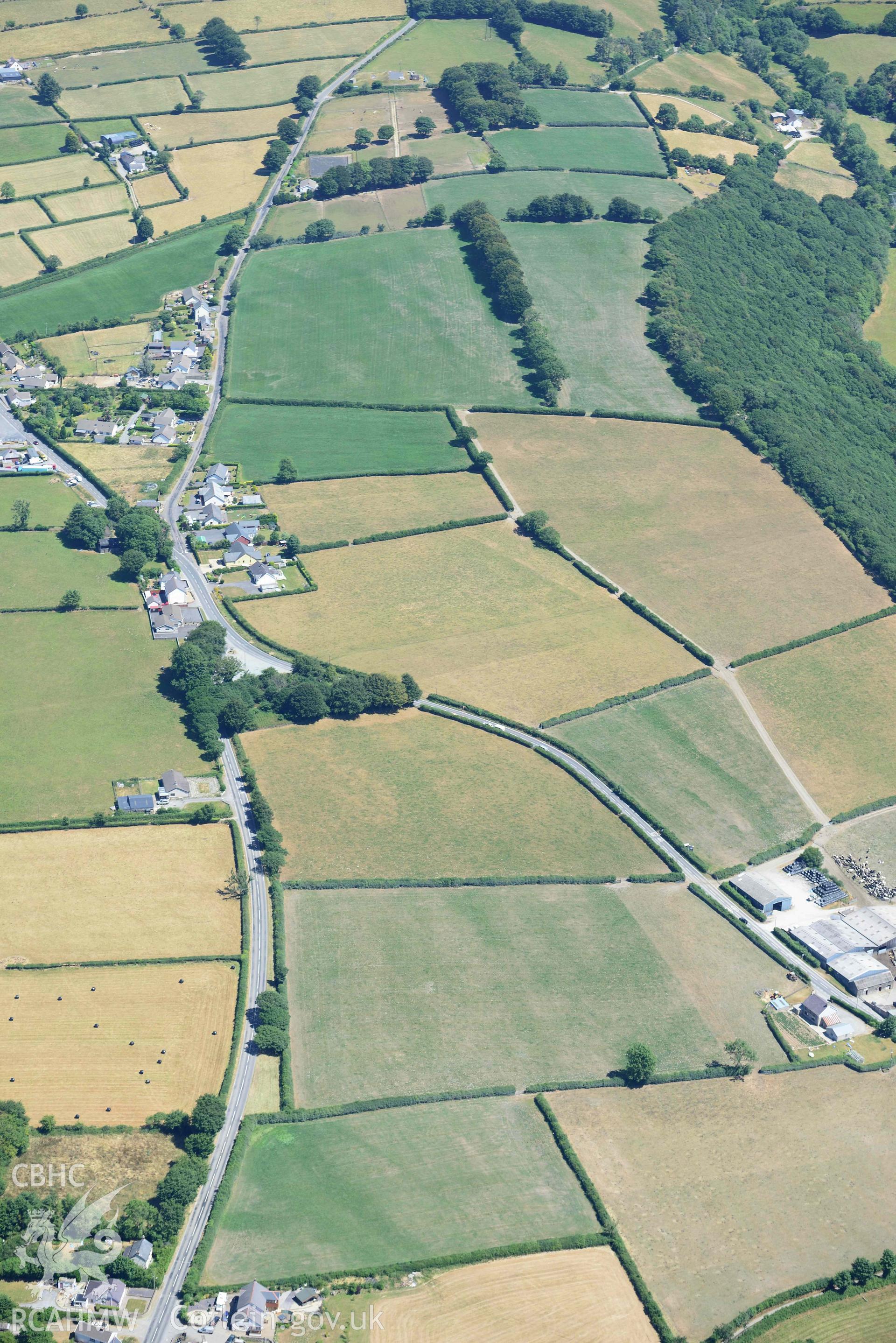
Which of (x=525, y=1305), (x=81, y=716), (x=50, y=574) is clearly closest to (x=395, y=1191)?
(x=525, y=1305)

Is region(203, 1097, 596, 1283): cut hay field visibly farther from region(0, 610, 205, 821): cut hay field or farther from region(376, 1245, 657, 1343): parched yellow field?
region(0, 610, 205, 821): cut hay field

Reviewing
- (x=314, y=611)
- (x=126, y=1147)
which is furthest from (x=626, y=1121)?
(x=314, y=611)

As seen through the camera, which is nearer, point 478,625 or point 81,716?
point 81,716

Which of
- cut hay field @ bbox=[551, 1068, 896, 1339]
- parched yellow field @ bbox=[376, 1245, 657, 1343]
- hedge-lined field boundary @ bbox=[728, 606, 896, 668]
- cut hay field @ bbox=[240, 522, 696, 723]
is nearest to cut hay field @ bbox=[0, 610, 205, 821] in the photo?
cut hay field @ bbox=[240, 522, 696, 723]

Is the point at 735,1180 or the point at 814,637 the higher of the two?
the point at 814,637

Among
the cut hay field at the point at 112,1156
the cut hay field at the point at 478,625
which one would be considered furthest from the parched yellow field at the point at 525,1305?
the cut hay field at the point at 478,625

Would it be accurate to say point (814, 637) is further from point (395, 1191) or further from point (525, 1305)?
point (525, 1305)

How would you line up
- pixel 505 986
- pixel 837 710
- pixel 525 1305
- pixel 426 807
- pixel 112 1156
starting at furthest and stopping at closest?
pixel 837 710 < pixel 426 807 < pixel 505 986 < pixel 112 1156 < pixel 525 1305
